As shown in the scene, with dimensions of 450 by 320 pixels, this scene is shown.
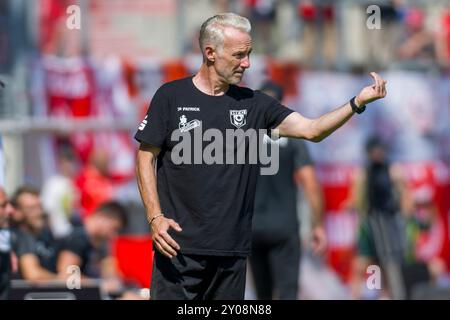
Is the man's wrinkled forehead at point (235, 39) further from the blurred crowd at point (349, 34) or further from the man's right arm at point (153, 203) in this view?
the blurred crowd at point (349, 34)

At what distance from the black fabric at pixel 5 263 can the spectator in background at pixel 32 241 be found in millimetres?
2583

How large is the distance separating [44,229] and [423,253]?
8373 millimetres

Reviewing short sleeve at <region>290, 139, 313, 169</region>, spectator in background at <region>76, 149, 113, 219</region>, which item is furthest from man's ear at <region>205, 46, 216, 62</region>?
spectator in background at <region>76, 149, 113, 219</region>

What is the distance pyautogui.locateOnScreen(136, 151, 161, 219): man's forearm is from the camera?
8055mm

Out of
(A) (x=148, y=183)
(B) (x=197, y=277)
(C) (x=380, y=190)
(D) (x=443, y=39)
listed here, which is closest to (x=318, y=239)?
(B) (x=197, y=277)

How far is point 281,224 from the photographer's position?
1180 centimetres

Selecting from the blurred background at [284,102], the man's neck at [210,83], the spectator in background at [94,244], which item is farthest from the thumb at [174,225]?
the blurred background at [284,102]

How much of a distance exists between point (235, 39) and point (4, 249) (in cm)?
258

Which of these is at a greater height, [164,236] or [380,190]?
[380,190]

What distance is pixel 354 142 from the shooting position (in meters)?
20.2

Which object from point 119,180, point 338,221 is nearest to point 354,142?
point 338,221

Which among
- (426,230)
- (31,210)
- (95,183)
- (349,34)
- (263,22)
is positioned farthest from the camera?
(349,34)

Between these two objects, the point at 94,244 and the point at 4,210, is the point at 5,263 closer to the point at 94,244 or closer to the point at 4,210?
the point at 4,210

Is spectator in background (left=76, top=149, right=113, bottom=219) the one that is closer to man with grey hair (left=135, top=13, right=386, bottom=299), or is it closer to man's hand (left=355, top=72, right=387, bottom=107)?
man with grey hair (left=135, top=13, right=386, bottom=299)
